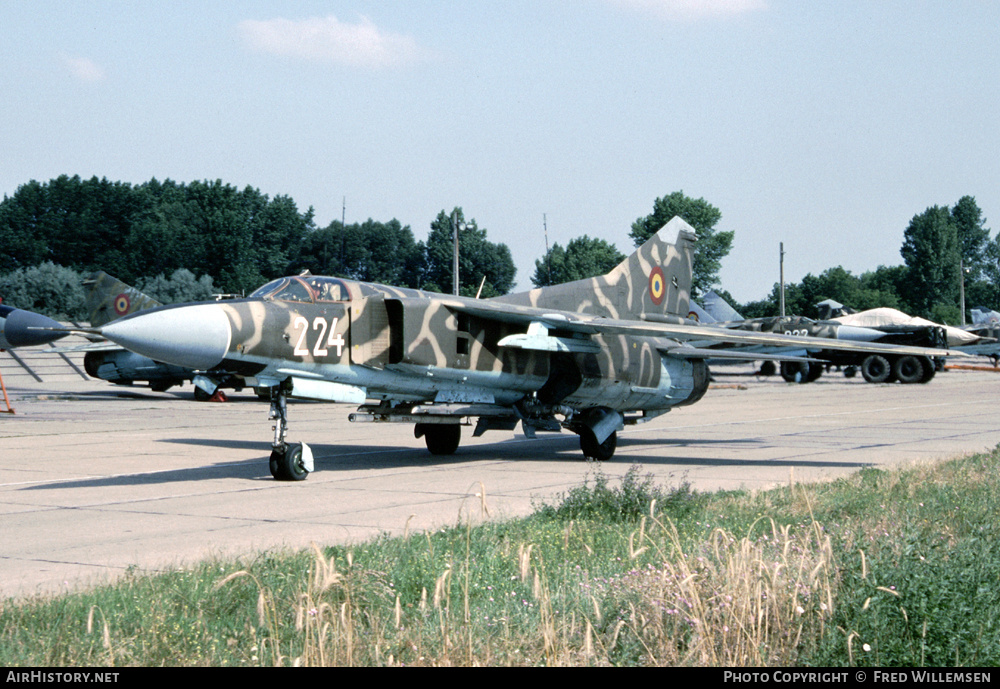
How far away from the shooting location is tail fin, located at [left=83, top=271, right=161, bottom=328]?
3069 cm

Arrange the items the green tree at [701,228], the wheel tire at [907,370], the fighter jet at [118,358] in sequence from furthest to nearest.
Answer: the green tree at [701,228] → the wheel tire at [907,370] → the fighter jet at [118,358]

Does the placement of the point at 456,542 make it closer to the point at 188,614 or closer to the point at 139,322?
the point at 188,614

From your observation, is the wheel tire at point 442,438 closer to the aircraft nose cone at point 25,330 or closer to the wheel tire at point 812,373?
the aircraft nose cone at point 25,330

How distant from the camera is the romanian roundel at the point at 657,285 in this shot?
1784 centimetres

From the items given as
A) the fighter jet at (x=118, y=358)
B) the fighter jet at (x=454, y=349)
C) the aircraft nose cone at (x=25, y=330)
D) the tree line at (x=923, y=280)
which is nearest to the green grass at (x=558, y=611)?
the fighter jet at (x=454, y=349)

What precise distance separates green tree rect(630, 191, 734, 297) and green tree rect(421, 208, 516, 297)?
2110 cm

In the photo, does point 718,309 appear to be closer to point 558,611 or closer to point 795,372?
point 795,372

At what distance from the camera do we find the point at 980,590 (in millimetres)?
4895

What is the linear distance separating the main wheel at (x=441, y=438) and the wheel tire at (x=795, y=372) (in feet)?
98.7

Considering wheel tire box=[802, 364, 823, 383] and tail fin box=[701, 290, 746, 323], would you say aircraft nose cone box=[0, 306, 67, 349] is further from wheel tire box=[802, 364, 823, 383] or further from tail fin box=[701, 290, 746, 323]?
tail fin box=[701, 290, 746, 323]

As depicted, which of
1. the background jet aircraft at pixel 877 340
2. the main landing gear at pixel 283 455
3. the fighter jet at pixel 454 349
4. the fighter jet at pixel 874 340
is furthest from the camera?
the background jet aircraft at pixel 877 340

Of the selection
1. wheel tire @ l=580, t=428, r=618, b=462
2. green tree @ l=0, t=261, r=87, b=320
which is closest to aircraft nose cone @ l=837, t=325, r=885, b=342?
wheel tire @ l=580, t=428, r=618, b=462

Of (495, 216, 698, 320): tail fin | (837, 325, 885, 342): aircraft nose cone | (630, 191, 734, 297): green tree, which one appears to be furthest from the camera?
(630, 191, 734, 297): green tree
